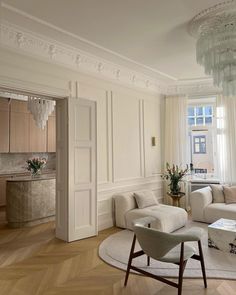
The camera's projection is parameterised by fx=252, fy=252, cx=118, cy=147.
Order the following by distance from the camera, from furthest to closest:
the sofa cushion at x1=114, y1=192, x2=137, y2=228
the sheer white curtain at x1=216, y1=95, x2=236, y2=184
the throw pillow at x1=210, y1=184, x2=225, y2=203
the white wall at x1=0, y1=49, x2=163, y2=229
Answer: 1. the sheer white curtain at x1=216, y1=95, x2=236, y2=184
2. the throw pillow at x1=210, y1=184, x2=225, y2=203
3. the sofa cushion at x1=114, y1=192, x2=137, y2=228
4. the white wall at x1=0, y1=49, x2=163, y2=229

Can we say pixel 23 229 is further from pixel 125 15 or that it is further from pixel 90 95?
pixel 125 15

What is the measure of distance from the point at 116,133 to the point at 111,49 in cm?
165

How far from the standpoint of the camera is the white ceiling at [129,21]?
9.86ft

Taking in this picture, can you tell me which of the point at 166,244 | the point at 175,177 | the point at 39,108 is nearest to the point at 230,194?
the point at 175,177

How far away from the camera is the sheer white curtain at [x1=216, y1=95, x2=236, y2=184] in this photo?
583 centimetres

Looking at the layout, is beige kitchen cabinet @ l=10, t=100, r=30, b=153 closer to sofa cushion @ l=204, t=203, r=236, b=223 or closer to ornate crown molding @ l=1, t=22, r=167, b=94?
ornate crown molding @ l=1, t=22, r=167, b=94

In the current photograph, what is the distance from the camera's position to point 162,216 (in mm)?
4305

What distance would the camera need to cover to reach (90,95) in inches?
186

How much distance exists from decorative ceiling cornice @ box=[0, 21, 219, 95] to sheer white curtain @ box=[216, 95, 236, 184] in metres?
0.52

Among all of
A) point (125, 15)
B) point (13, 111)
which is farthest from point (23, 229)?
point (125, 15)

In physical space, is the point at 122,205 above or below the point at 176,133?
below

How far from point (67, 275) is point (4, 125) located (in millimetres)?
5256

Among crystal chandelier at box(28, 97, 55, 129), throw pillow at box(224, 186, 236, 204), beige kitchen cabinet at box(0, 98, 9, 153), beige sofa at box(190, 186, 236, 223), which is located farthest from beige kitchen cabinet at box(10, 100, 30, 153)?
throw pillow at box(224, 186, 236, 204)

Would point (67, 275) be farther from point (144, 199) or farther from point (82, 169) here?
point (144, 199)
